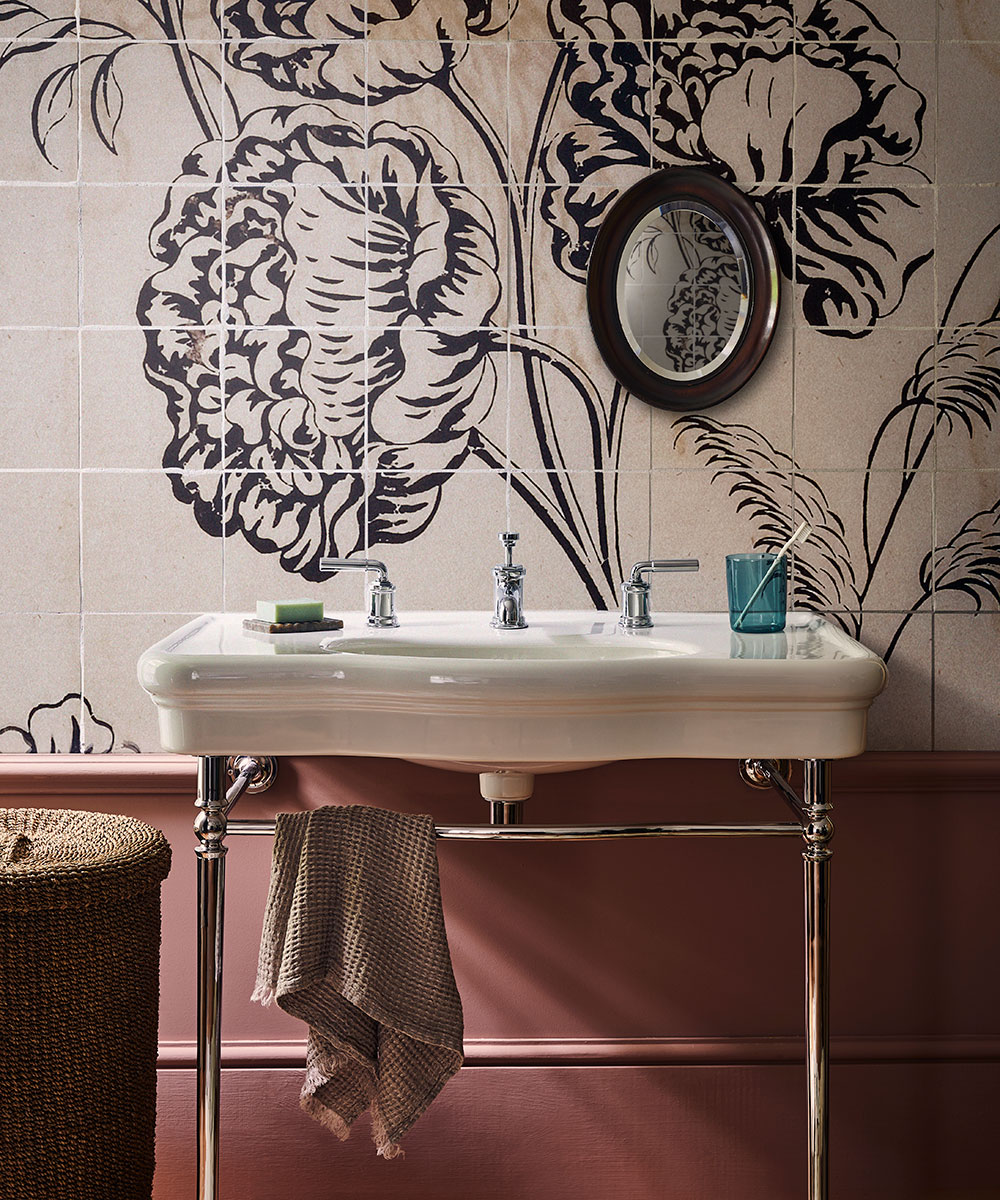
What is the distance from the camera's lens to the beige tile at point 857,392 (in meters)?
1.67

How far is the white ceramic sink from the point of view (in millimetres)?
1208

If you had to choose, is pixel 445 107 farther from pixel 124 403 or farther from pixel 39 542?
pixel 39 542

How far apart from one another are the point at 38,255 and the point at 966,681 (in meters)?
1.58

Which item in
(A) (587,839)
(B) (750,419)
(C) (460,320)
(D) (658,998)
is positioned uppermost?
(C) (460,320)

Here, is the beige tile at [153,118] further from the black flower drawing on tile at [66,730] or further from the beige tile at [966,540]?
the beige tile at [966,540]

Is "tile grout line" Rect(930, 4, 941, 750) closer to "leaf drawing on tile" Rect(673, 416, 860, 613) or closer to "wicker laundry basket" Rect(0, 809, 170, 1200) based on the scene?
"leaf drawing on tile" Rect(673, 416, 860, 613)

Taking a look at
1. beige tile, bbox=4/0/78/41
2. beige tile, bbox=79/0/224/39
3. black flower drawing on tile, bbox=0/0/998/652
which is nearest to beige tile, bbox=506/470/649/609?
black flower drawing on tile, bbox=0/0/998/652

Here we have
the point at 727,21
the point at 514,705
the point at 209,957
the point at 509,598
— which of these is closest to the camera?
the point at 514,705

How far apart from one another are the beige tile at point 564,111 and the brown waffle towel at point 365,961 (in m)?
1.00

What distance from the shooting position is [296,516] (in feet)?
5.56

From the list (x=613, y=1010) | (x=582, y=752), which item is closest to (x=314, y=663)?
(x=582, y=752)

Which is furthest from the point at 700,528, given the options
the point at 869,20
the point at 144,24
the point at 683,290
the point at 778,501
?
the point at 144,24

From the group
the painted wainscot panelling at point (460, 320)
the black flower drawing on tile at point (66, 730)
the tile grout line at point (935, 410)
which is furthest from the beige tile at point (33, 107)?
the tile grout line at point (935, 410)

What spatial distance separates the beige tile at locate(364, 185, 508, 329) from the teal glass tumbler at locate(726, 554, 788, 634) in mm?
548
